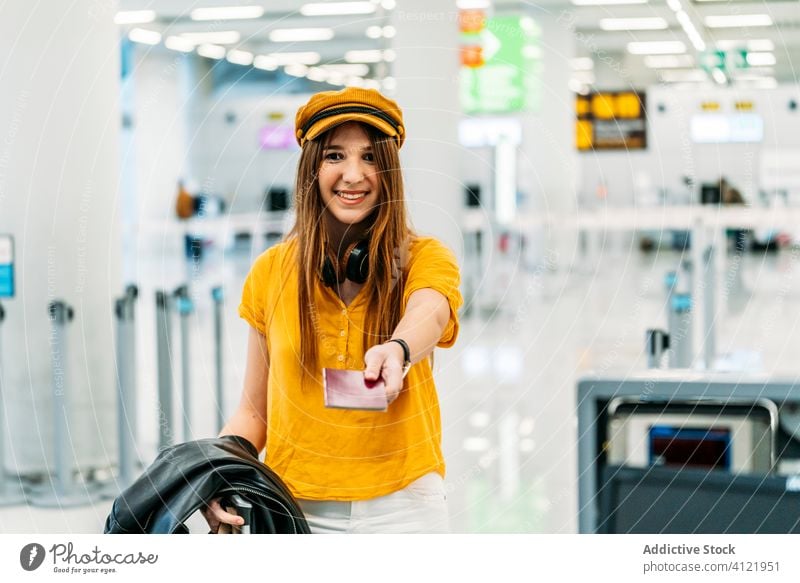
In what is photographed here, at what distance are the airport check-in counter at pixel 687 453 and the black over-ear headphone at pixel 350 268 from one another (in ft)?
1.98

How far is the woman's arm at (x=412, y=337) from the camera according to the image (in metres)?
1.59

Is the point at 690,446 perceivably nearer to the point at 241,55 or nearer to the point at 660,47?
the point at 241,55

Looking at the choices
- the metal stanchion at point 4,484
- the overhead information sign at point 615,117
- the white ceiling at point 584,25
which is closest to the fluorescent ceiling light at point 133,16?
the white ceiling at point 584,25

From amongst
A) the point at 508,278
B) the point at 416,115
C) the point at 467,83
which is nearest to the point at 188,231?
the point at 508,278

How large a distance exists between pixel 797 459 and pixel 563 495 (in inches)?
73.7

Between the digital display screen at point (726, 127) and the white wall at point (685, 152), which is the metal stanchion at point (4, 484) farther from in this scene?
the digital display screen at point (726, 127)

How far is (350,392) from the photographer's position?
1616 mm

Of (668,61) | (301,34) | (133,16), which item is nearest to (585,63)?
(668,61)

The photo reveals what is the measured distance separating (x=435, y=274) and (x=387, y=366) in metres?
0.22

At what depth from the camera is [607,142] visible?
36.1ft

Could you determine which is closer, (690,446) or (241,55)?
(690,446)

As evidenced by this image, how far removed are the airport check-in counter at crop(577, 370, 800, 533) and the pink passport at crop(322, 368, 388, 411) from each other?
65cm

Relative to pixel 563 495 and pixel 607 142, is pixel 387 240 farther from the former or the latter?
pixel 607 142

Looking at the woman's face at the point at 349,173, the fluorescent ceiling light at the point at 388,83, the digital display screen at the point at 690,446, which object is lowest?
the digital display screen at the point at 690,446
